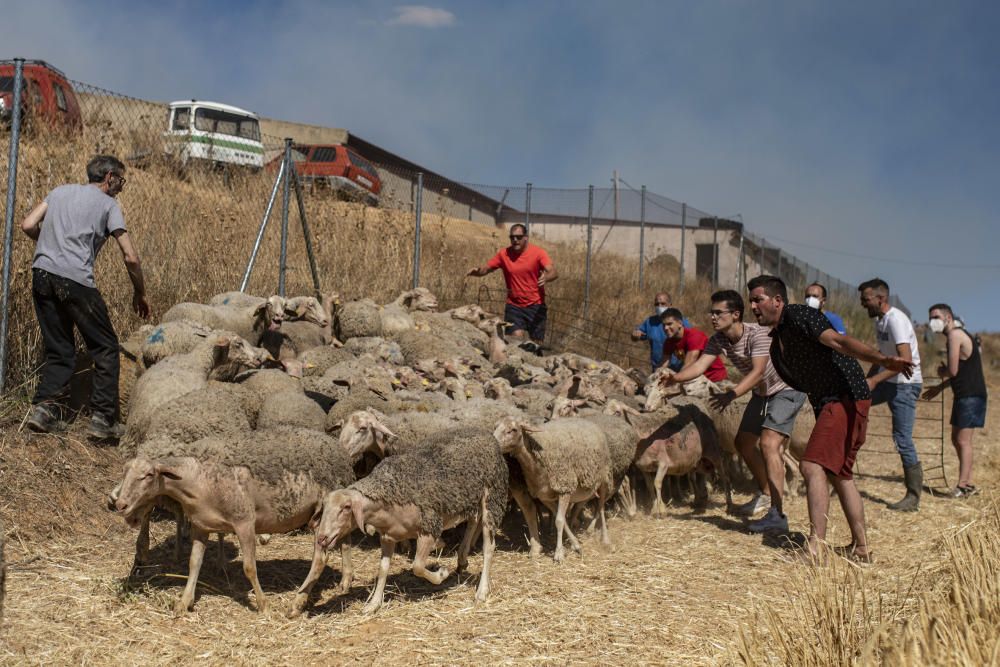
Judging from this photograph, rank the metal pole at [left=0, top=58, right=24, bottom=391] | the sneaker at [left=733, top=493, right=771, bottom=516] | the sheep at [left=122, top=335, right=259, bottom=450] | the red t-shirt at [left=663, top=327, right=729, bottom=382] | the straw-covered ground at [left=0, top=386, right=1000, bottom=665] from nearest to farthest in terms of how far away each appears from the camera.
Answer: the straw-covered ground at [left=0, top=386, right=1000, bottom=665] → the sheep at [left=122, top=335, right=259, bottom=450] → the metal pole at [left=0, top=58, right=24, bottom=391] → the sneaker at [left=733, top=493, right=771, bottom=516] → the red t-shirt at [left=663, top=327, right=729, bottom=382]

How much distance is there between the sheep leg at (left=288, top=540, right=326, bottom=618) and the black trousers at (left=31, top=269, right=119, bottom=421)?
10.5 feet

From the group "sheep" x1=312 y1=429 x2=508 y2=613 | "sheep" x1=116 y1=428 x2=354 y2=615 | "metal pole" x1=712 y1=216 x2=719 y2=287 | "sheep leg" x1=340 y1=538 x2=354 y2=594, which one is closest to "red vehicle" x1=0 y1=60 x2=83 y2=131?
"sheep" x1=116 y1=428 x2=354 y2=615

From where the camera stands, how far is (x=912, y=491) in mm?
8719

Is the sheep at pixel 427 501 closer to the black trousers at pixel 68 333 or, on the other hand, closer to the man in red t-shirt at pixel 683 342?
the black trousers at pixel 68 333

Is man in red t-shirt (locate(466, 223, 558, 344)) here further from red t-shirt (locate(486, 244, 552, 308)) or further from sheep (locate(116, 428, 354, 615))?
sheep (locate(116, 428, 354, 615))

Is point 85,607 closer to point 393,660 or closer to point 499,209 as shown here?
point 393,660

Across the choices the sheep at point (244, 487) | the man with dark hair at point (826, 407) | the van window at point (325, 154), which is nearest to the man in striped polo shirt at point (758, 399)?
the man with dark hair at point (826, 407)

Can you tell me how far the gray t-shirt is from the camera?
22.9ft

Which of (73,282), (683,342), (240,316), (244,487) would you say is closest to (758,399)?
(683,342)

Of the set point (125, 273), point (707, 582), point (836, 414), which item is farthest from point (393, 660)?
point (125, 273)

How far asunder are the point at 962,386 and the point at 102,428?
8.57 meters

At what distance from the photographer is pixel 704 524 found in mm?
7773

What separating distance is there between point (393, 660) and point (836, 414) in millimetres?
3545

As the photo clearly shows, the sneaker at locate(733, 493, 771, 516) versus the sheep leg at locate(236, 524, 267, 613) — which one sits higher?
the sneaker at locate(733, 493, 771, 516)
